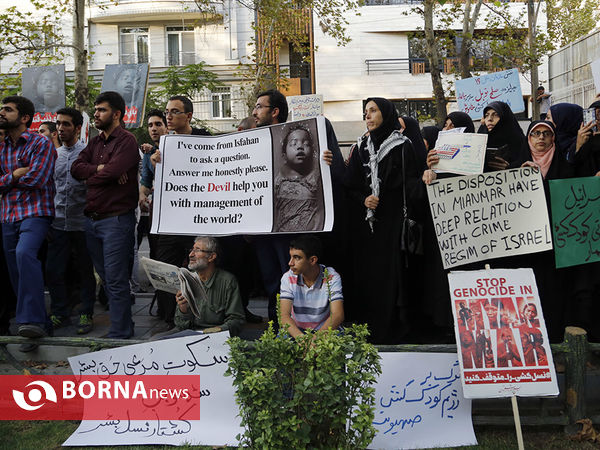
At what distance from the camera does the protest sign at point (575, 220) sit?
4.21 meters

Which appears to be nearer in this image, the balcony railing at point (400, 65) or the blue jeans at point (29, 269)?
the blue jeans at point (29, 269)

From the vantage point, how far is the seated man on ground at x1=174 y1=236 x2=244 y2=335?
4.42 m

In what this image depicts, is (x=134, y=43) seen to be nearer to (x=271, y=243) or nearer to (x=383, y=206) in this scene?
(x=271, y=243)

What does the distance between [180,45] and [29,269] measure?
24369 millimetres

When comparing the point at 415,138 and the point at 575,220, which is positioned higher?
the point at 415,138

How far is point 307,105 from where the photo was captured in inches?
369

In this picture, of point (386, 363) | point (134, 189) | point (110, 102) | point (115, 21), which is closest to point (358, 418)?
point (386, 363)

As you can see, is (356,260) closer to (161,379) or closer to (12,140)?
(161,379)

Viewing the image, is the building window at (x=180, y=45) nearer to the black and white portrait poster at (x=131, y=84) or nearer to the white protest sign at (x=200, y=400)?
the black and white portrait poster at (x=131, y=84)

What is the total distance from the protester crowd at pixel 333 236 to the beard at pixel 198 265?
15mm

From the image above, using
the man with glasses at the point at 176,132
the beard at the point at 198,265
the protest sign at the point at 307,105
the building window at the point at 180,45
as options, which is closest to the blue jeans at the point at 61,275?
the man with glasses at the point at 176,132

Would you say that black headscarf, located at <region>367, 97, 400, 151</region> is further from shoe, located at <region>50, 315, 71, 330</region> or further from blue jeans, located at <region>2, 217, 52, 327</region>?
shoe, located at <region>50, 315, 71, 330</region>

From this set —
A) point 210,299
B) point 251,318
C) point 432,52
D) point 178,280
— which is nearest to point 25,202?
point 178,280

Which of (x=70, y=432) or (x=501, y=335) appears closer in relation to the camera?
(x=501, y=335)
